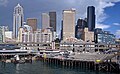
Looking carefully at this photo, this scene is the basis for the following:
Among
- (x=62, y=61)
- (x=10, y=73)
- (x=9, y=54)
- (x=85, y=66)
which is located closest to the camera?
(x=10, y=73)

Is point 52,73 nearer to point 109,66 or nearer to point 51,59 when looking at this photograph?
point 109,66

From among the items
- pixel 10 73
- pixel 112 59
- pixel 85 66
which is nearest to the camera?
pixel 10 73

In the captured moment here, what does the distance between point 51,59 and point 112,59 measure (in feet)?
131

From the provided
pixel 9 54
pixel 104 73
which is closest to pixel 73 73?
pixel 104 73

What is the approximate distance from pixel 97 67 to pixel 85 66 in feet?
30.8

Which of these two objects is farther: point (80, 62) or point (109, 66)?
point (80, 62)

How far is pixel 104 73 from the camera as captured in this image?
7200 centimetres

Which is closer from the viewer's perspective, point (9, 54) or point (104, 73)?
point (104, 73)

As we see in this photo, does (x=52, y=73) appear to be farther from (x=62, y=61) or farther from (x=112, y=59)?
(x=62, y=61)

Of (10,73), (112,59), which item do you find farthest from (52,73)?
(112,59)

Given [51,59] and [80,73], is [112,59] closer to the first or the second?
[80,73]

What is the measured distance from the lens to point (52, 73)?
240 feet

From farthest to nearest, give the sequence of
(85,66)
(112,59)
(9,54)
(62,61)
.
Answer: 1. (9,54)
2. (62,61)
3. (85,66)
4. (112,59)

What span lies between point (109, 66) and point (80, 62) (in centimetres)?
1885
